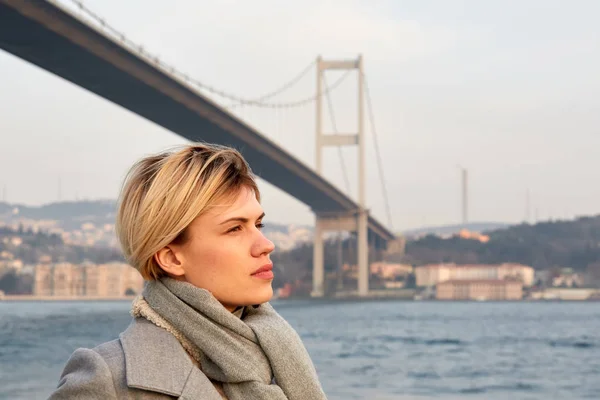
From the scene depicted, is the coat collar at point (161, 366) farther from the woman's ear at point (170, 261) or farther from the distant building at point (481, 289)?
the distant building at point (481, 289)

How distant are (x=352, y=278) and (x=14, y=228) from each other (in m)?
18.7

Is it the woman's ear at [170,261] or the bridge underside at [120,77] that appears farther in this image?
the bridge underside at [120,77]

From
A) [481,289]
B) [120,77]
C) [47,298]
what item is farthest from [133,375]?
[481,289]

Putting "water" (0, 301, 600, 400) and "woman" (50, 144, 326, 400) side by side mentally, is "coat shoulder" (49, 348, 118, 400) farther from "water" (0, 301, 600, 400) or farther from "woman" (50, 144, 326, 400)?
"water" (0, 301, 600, 400)

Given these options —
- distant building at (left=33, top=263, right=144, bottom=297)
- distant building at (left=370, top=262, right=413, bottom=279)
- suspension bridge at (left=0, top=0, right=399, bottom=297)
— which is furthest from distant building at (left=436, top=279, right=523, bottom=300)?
suspension bridge at (left=0, top=0, right=399, bottom=297)

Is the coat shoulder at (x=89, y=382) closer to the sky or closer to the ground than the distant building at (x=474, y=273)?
closer to the ground

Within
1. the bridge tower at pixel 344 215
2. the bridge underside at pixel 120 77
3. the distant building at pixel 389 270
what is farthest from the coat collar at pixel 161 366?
the distant building at pixel 389 270

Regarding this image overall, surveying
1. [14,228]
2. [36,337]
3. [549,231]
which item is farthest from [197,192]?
[549,231]

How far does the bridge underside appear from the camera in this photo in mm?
15430

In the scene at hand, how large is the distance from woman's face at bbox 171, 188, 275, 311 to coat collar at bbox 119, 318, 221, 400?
0.22 ft

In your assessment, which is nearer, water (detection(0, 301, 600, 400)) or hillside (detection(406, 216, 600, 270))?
water (detection(0, 301, 600, 400))

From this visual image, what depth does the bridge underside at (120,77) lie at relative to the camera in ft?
50.6

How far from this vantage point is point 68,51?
656 inches

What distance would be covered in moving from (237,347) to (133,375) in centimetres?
10
